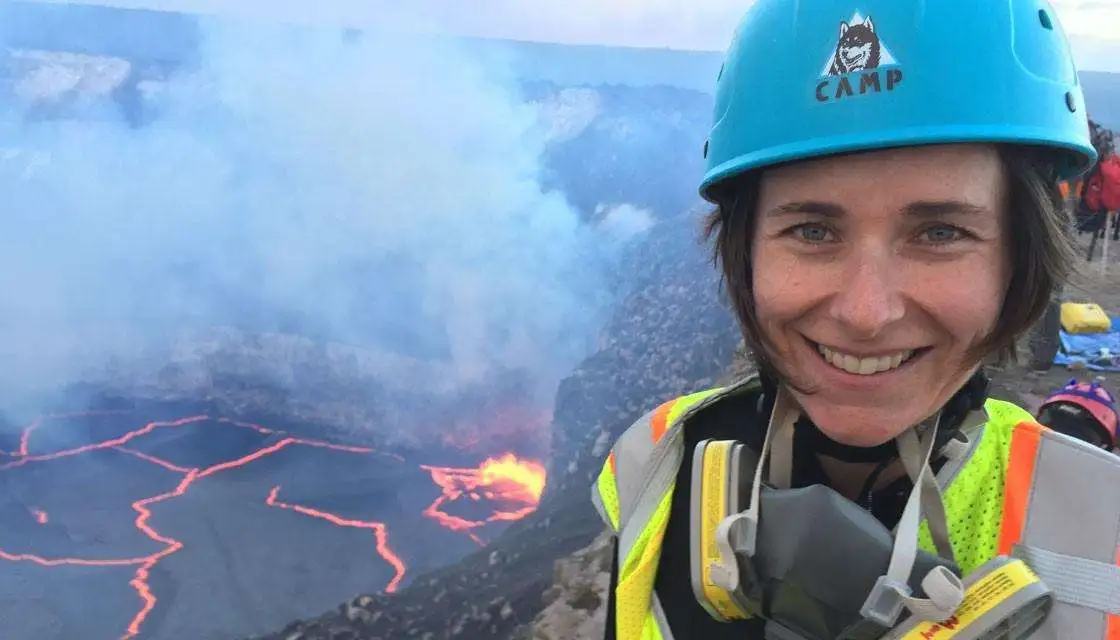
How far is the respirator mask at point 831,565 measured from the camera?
96 cm

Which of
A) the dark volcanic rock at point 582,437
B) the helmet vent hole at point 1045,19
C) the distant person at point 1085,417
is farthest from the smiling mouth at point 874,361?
the dark volcanic rock at point 582,437

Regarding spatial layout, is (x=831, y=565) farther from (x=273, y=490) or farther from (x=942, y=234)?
(x=273, y=490)

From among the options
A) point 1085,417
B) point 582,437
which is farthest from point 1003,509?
point 582,437

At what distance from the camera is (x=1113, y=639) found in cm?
95

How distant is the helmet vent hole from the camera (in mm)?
1191

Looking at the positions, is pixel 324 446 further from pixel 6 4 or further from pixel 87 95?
pixel 6 4

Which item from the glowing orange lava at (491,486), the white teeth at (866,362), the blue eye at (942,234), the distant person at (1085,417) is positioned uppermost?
the blue eye at (942,234)

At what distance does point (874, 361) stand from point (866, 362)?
0.04ft

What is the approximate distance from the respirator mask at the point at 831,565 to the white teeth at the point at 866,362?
12 cm

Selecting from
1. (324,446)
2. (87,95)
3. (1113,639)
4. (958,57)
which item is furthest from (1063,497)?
(87,95)

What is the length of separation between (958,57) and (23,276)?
783 centimetres

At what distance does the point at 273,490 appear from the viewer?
6.26 m

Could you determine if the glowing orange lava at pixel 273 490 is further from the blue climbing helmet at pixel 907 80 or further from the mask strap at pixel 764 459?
the blue climbing helmet at pixel 907 80

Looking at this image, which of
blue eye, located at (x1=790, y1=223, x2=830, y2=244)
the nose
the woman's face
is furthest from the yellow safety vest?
blue eye, located at (x1=790, y1=223, x2=830, y2=244)
